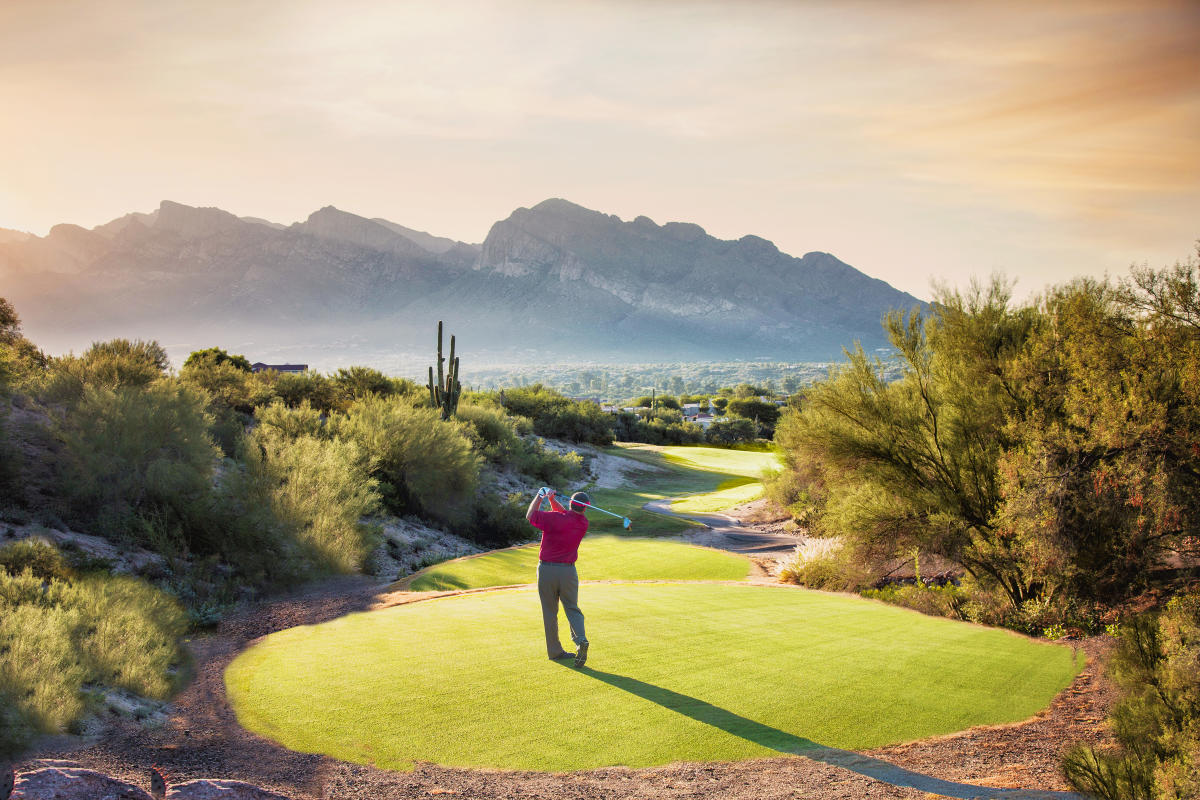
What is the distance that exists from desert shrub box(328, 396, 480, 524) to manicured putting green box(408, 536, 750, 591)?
5564 mm

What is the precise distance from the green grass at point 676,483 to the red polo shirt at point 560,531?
2084 centimetres

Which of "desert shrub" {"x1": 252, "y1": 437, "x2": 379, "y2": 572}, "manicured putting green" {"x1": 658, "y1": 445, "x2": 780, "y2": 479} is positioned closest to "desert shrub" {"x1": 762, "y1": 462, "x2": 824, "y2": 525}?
"desert shrub" {"x1": 252, "y1": 437, "x2": 379, "y2": 572}

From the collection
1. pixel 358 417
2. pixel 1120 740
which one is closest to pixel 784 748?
pixel 1120 740

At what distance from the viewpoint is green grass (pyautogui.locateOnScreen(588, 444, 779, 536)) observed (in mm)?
31375

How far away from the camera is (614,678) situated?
27.3 ft

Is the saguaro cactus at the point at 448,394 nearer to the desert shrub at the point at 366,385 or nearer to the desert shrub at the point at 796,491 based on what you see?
the desert shrub at the point at 366,385

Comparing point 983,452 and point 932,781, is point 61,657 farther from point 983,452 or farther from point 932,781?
point 983,452

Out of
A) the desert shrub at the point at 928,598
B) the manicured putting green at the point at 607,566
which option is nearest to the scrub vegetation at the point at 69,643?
the manicured putting green at the point at 607,566

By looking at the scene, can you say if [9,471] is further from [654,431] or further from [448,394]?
[654,431]

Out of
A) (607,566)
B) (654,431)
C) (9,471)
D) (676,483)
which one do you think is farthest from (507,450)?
(654,431)

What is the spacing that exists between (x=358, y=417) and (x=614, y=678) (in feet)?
70.2

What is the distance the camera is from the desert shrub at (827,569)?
1688 cm

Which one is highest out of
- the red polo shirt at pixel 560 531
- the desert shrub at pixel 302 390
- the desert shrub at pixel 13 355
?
the desert shrub at pixel 13 355

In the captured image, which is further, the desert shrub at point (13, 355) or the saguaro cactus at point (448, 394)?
the saguaro cactus at point (448, 394)
